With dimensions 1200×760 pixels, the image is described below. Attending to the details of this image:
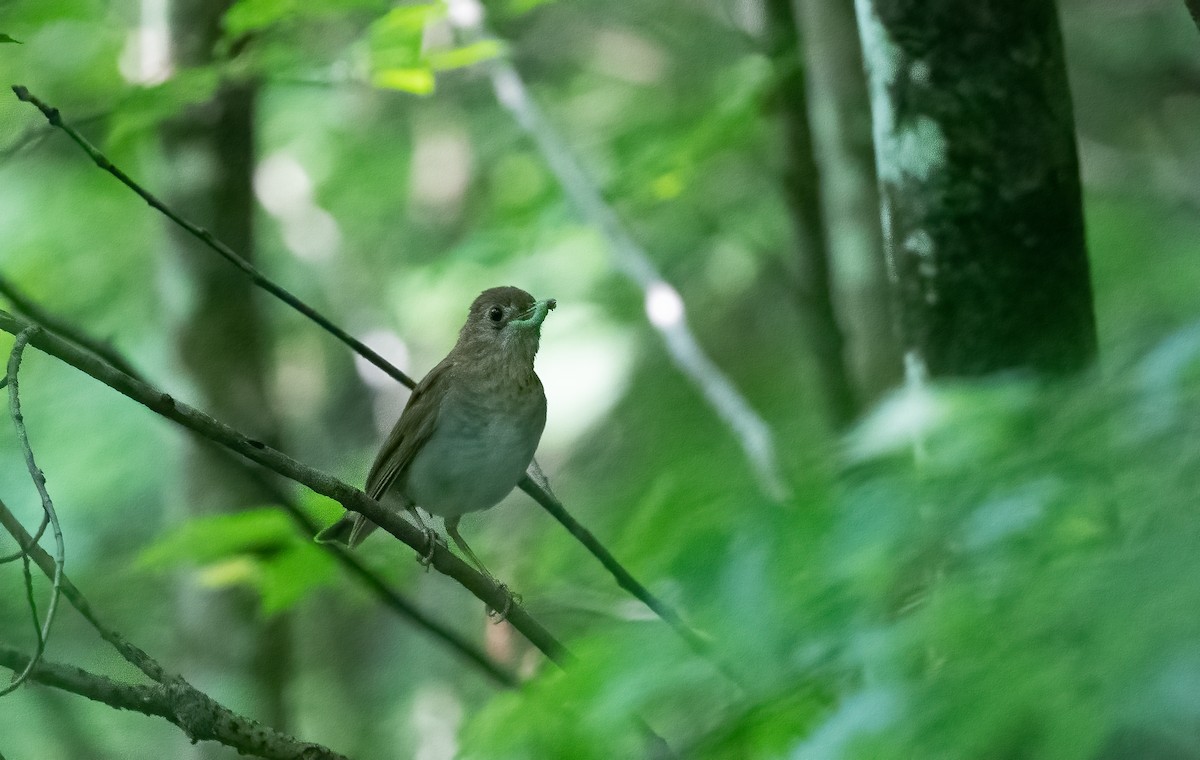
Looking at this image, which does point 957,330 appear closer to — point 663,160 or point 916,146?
point 916,146

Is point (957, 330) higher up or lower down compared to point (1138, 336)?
higher up

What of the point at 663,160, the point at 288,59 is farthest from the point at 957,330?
the point at 288,59

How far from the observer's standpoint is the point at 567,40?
10.6 metres

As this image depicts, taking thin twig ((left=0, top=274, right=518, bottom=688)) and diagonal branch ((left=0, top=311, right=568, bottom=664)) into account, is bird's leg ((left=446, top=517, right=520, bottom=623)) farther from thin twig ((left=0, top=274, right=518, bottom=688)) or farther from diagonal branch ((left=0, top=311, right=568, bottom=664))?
diagonal branch ((left=0, top=311, right=568, bottom=664))

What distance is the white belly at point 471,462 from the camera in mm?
3752

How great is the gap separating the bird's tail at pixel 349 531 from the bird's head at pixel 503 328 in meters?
0.68

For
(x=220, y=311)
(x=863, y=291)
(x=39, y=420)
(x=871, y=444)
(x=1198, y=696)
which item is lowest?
(x=1198, y=696)

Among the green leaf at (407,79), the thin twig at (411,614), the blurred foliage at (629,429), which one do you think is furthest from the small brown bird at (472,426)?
the green leaf at (407,79)

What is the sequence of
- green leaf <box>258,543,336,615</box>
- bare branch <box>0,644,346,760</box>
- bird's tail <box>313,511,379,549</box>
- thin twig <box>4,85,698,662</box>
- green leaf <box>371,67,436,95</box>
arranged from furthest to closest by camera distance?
1. green leaf <box>371,67,436,95</box>
2. bird's tail <box>313,511,379,549</box>
3. green leaf <box>258,543,336,615</box>
4. thin twig <box>4,85,698,662</box>
5. bare branch <box>0,644,346,760</box>

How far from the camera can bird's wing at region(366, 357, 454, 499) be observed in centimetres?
400

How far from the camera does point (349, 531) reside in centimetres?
412

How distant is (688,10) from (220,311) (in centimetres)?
652

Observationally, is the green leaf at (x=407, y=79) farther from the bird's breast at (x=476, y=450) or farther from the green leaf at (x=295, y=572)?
the green leaf at (x=295, y=572)

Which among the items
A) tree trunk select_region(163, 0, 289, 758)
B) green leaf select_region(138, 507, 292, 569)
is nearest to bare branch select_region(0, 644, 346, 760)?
green leaf select_region(138, 507, 292, 569)
